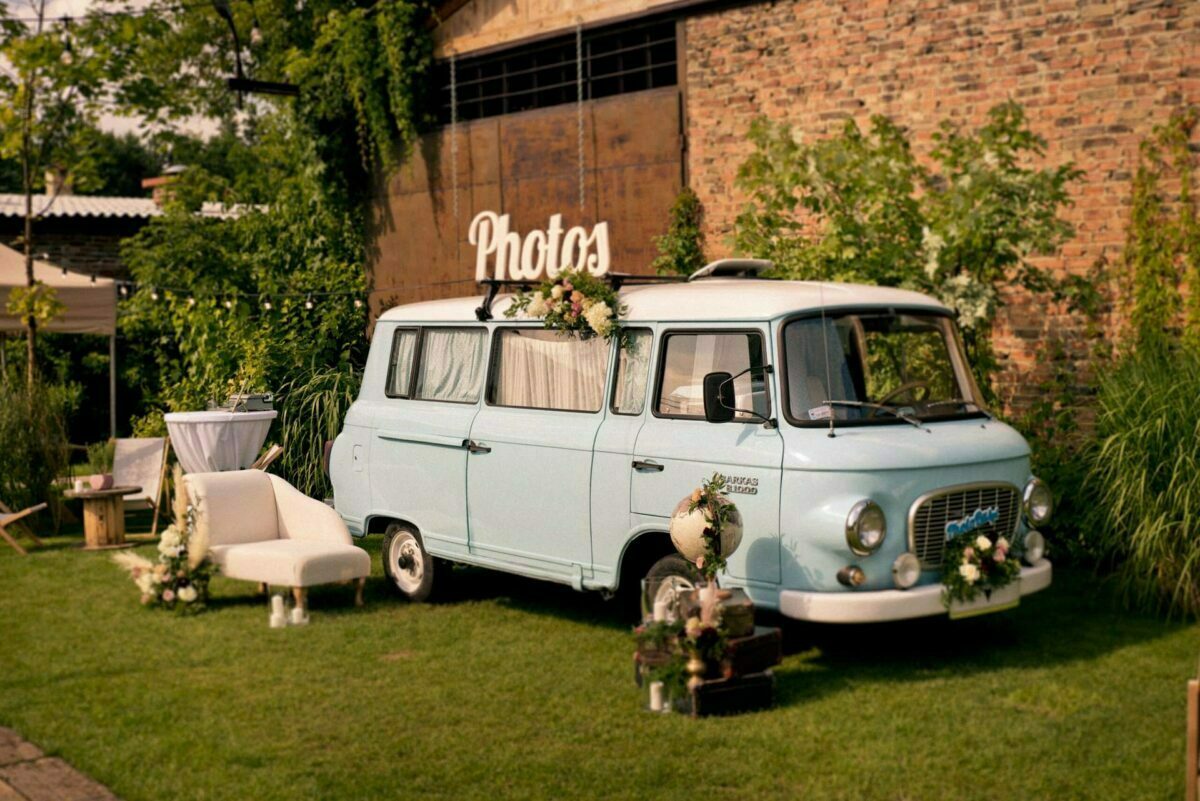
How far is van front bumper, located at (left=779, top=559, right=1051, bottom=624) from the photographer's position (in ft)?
22.5

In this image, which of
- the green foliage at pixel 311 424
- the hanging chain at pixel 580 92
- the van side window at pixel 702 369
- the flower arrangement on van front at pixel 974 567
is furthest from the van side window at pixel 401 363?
the hanging chain at pixel 580 92

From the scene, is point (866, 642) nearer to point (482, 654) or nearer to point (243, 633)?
point (482, 654)

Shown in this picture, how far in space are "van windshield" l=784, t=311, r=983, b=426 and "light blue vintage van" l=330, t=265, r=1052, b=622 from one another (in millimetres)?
12

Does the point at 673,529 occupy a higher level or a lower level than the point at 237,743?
higher

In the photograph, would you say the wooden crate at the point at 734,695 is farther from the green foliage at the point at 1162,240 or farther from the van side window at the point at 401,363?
the green foliage at the point at 1162,240

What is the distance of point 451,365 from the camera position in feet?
31.4

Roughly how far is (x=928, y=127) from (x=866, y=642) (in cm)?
584

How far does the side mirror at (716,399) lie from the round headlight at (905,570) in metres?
1.22

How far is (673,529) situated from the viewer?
7148 mm

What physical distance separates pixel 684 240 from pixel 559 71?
321cm

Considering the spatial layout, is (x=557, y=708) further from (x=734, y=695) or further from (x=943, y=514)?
(x=943, y=514)

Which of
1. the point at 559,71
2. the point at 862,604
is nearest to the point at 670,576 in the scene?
the point at 862,604

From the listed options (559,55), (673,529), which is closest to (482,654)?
(673,529)

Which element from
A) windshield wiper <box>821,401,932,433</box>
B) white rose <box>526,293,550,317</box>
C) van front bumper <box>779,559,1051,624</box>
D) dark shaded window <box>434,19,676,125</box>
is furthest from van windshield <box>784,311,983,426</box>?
dark shaded window <box>434,19,676,125</box>
